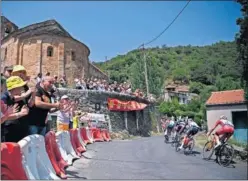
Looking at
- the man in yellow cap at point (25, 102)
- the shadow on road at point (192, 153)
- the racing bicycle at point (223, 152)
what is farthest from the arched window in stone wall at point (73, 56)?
the man in yellow cap at point (25, 102)

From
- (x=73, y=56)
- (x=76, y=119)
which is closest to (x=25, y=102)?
(x=76, y=119)

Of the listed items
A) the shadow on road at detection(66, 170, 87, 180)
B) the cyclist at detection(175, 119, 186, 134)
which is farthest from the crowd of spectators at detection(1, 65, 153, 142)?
the cyclist at detection(175, 119, 186, 134)

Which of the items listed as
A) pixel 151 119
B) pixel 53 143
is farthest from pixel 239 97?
pixel 151 119

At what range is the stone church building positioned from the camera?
890 inches

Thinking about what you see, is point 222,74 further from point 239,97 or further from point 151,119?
point 151,119

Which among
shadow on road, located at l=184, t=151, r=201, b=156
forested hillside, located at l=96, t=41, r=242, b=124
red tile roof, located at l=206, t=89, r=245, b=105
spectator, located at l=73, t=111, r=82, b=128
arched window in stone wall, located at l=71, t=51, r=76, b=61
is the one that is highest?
arched window in stone wall, located at l=71, t=51, r=76, b=61

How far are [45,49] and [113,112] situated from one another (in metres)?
Answer: 14.8

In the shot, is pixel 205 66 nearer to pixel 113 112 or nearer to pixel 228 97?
pixel 228 97

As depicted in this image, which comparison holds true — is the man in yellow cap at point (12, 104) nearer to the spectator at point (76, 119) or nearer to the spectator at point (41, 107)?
the spectator at point (41, 107)

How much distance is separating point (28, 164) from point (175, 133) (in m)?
7.51

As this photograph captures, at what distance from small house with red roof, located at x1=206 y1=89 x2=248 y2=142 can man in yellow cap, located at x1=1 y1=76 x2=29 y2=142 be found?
3.92m

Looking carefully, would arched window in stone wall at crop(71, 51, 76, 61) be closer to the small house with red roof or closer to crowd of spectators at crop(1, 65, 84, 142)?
the small house with red roof

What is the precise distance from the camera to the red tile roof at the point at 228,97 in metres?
5.90

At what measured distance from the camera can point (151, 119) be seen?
11.2m
